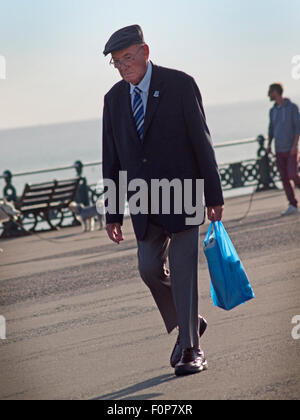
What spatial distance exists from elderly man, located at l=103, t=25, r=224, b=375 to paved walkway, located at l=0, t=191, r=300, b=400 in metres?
0.38

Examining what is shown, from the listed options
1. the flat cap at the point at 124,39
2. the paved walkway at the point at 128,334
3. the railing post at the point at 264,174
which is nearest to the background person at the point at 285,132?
the paved walkway at the point at 128,334

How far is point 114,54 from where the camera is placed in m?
6.37

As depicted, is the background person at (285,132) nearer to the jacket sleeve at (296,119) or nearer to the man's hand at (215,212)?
the jacket sleeve at (296,119)

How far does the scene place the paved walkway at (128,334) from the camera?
19.7 feet

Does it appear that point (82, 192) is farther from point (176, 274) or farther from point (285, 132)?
point (176, 274)

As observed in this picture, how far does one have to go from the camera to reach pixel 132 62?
251 inches

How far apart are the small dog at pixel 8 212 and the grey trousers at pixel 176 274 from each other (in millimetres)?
10954

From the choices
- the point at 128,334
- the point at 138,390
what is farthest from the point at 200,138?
the point at 128,334

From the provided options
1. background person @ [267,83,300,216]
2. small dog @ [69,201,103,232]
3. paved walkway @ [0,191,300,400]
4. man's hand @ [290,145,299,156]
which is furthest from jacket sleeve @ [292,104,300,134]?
small dog @ [69,201,103,232]

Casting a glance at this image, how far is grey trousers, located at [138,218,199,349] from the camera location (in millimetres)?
6336

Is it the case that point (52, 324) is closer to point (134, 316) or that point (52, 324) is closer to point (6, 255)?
point (134, 316)

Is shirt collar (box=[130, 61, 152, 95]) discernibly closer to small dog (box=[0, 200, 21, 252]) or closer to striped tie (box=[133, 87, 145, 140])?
striped tie (box=[133, 87, 145, 140])

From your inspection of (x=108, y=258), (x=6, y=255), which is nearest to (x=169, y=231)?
(x=108, y=258)

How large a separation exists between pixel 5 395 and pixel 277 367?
163 cm
